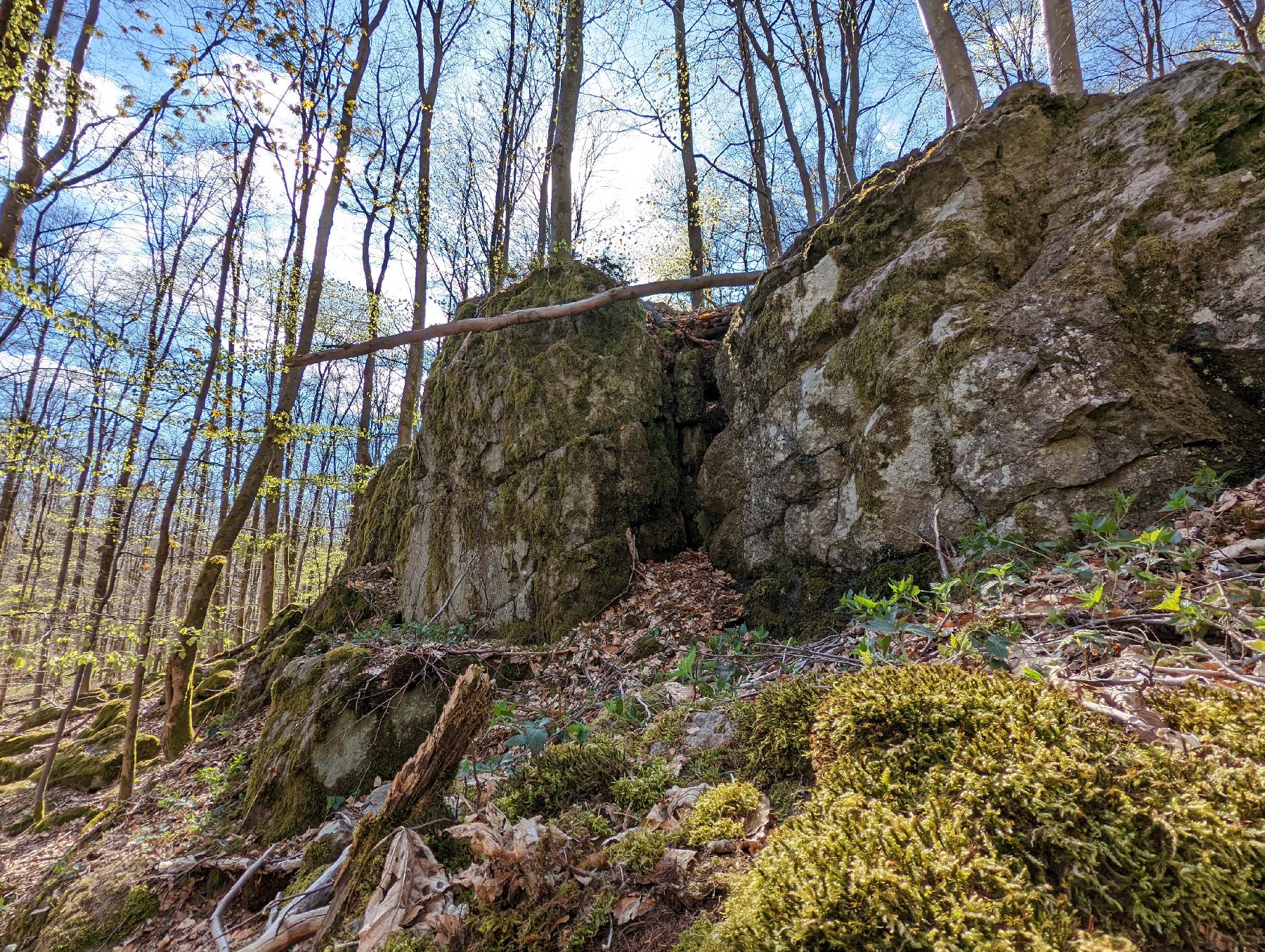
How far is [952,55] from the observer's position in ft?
20.6

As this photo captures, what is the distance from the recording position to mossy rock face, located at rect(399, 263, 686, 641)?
6668 millimetres

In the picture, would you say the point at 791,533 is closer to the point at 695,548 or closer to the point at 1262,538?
the point at 695,548

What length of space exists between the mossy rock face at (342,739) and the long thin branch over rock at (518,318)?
338 cm

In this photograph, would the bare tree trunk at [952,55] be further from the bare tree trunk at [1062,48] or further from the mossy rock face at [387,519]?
the mossy rock face at [387,519]

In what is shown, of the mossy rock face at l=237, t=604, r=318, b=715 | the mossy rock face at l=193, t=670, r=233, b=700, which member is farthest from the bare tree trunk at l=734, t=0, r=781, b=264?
the mossy rock face at l=193, t=670, r=233, b=700

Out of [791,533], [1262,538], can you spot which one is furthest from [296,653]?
[1262,538]

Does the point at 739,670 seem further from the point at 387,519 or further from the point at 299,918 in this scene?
the point at 387,519

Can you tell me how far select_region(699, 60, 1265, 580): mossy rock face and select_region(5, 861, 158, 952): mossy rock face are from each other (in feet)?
17.1

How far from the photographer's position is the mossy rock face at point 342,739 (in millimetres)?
4051

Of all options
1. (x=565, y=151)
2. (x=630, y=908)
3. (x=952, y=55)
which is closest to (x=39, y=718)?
(x=565, y=151)

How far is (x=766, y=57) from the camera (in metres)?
11.1

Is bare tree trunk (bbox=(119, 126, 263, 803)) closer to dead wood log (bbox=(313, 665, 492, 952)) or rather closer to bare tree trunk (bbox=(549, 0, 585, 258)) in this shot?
bare tree trunk (bbox=(549, 0, 585, 258))

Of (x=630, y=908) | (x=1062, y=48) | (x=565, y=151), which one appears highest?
(x=565, y=151)

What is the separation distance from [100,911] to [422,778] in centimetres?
345
